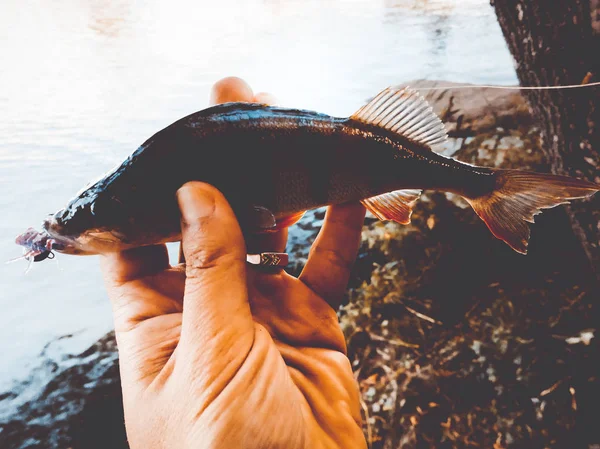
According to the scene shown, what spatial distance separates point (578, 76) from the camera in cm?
224

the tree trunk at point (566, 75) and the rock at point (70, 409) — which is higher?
the tree trunk at point (566, 75)

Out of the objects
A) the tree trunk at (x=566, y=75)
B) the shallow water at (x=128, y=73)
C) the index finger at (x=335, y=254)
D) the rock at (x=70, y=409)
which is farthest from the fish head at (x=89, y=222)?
the tree trunk at (x=566, y=75)

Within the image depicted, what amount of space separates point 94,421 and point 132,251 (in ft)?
6.66

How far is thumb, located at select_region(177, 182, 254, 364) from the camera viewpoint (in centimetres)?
127

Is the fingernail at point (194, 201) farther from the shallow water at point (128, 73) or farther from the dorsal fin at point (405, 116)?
the shallow water at point (128, 73)

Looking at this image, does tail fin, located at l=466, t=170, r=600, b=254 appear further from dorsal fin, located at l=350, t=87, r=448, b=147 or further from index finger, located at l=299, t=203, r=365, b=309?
index finger, located at l=299, t=203, r=365, b=309

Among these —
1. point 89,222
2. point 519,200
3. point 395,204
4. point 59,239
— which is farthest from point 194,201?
point 519,200

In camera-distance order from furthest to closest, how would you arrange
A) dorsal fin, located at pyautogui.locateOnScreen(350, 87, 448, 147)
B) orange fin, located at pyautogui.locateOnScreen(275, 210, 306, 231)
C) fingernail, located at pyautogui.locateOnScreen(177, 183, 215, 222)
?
orange fin, located at pyautogui.locateOnScreen(275, 210, 306, 231), dorsal fin, located at pyautogui.locateOnScreen(350, 87, 448, 147), fingernail, located at pyautogui.locateOnScreen(177, 183, 215, 222)

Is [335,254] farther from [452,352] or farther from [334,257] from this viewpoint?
[452,352]

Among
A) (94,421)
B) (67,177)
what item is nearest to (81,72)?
(67,177)

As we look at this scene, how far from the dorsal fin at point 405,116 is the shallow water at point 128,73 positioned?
321 cm

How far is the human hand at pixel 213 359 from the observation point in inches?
48.5

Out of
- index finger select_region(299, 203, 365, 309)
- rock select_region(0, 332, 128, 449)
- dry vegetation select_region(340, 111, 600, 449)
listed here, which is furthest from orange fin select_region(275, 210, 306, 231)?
rock select_region(0, 332, 128, 449)

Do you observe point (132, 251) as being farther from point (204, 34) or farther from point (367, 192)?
point (204, 34)
